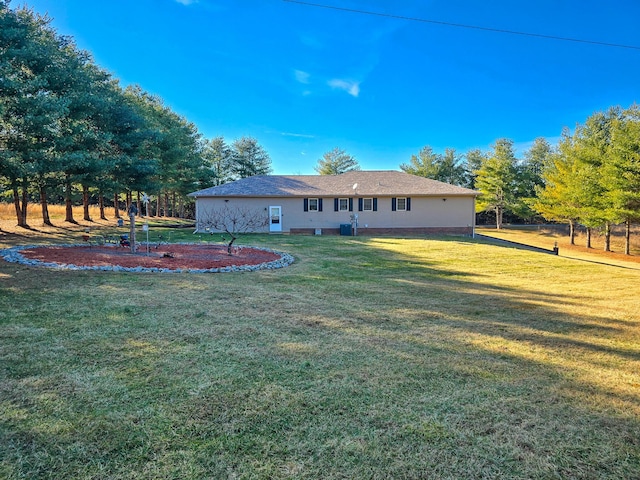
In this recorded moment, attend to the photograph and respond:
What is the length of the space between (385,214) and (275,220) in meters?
6.46

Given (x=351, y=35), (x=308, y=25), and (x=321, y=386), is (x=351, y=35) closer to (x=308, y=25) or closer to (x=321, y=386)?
(x=308, y=25)

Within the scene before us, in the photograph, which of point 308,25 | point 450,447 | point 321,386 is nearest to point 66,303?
point 321,386

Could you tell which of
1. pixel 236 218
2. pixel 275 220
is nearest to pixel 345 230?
pixel 275 220

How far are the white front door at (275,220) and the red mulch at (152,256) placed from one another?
8714 millimetres

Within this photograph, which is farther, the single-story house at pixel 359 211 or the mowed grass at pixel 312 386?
the single-story house at pixel 359 211

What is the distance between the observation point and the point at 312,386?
2857 millimetres

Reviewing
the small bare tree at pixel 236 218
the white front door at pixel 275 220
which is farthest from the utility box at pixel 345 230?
the small bare tree at pixel 236 218

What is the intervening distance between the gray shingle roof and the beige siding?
0.47m

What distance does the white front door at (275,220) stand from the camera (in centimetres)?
2097

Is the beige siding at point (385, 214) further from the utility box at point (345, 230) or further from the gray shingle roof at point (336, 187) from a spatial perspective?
the utility box at point (345, 230)

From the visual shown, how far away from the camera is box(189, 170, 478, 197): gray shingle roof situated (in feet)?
67.4

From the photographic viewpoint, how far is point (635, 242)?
2302cm

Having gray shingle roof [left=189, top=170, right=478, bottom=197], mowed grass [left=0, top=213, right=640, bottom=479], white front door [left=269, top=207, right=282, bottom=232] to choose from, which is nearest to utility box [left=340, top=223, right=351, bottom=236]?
gray shingle roof [left=189, top=170, right=478, bottom=197]

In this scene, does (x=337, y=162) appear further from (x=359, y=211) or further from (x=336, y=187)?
(x=359, y=211)
